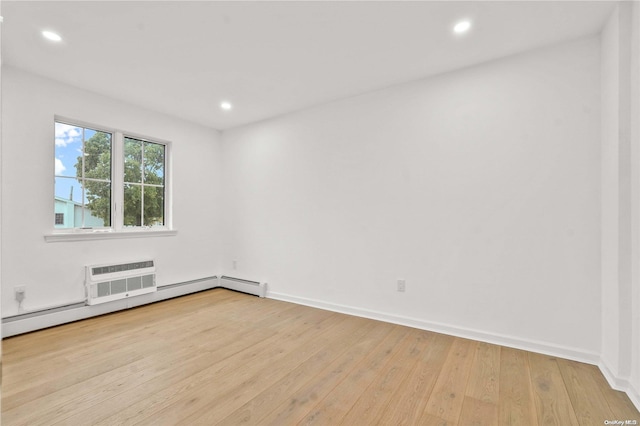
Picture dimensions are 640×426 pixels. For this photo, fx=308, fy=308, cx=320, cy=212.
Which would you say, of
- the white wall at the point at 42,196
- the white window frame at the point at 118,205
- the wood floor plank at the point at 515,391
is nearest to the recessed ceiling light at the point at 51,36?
the white wall at the point at 42,196

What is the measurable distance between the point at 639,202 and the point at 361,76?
2395 millimetres

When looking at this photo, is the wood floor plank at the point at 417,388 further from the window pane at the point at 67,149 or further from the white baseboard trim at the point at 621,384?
the window pane at the point at 67,149

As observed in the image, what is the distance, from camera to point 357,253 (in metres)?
3.57

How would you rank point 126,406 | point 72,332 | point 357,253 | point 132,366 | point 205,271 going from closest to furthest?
point 126,406 → point 132,366 → point 72,332 → point 357,253 → point 205,271

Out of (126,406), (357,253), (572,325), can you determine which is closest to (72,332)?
(126,406)

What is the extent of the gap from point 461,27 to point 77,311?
15.0 feet

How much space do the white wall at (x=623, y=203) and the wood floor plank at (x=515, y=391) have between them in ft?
1.76

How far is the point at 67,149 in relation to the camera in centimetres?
345

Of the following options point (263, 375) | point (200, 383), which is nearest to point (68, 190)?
point (200, 383)

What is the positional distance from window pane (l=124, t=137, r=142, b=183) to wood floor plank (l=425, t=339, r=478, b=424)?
4118 mm

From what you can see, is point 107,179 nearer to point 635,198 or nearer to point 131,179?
point 131,179

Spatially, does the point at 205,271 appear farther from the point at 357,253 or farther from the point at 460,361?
the point at 460,361

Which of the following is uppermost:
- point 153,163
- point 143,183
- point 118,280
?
point 153,163

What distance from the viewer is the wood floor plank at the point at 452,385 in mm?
1856
